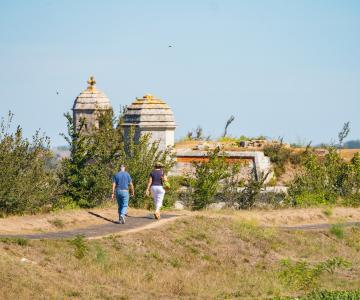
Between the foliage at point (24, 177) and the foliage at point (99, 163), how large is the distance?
2193 millimetres

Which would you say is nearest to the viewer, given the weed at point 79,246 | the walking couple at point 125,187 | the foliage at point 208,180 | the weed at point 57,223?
the weed at point 79,246

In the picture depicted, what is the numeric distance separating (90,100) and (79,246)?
819 inches

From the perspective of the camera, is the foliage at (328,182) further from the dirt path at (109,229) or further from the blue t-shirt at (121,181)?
the blue t-shirt at (121,181)

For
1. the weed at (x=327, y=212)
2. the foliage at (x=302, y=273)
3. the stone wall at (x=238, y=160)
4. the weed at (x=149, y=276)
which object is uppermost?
the stone wall at (x=238, y=160)

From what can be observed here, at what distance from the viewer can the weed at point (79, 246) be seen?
81.5 feet

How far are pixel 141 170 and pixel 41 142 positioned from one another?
5411 mm

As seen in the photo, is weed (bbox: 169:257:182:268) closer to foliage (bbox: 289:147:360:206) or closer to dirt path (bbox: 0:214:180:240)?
dirt path (bbox: 0:214:180:240)

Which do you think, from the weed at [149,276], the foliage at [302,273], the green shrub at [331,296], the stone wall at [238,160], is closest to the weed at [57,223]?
the weed at [149,276]

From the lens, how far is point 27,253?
23953 mm

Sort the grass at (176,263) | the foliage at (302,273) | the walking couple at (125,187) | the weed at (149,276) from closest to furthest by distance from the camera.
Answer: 1. the grass at (176,263)
2. the weed at (149,276)
3. the foliage at (302,273)
4. the walking couple at (125,187)

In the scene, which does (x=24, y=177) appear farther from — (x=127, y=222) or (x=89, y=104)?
(x=89, y=104)

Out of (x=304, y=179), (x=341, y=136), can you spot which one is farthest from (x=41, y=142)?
(x=341, y=136)

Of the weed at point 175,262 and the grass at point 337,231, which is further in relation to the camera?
the grass at point 337,231

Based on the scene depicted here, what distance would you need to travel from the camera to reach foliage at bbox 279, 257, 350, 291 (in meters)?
25.7
